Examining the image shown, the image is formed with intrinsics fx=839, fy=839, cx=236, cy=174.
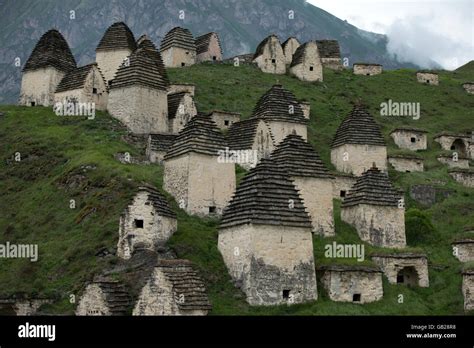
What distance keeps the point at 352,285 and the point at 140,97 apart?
70.1 feet

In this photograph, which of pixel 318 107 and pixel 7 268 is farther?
pixel 318 107

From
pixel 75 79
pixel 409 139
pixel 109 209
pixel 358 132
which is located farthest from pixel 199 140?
pixel 409 139

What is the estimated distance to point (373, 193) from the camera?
40438 millimetres

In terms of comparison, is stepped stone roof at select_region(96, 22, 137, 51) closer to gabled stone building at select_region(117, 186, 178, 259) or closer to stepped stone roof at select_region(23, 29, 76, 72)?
stepped stone roof at select_region(23, 29, 76, 72)

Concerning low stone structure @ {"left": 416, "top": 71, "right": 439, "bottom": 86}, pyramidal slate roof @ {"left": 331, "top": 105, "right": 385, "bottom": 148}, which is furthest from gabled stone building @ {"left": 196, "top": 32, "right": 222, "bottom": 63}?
pyramidal slate roof @ {"left": 331, "top": 105, "right": 385, "bottom": 148}

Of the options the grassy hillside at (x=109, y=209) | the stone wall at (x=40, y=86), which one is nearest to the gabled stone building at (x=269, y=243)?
the grassy hillside at (x=109, y=209)

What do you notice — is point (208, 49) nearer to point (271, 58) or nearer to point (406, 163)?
point (271, 58)

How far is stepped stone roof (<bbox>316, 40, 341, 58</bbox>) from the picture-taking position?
82.2 m

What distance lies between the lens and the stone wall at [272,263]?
31.6 meters

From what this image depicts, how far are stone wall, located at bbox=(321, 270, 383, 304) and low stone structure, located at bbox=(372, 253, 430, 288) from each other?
2.46 m

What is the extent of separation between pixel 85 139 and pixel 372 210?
17930 millimetres

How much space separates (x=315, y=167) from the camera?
39656 mm

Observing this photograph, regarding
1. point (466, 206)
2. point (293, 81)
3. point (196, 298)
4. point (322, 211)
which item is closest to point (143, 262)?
point (196, 298)
